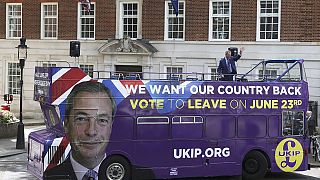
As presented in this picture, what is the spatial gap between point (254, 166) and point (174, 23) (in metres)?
15.3

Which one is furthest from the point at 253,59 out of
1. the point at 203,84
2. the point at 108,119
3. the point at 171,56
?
the point at 108,119

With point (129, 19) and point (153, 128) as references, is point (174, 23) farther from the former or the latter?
point (153, 128)

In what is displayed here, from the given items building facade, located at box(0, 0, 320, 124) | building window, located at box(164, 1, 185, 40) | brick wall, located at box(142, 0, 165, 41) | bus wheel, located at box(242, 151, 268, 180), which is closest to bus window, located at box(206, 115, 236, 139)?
bus wheel, located at box(242, 151, 268, 180)

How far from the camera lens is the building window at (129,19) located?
31.2 m

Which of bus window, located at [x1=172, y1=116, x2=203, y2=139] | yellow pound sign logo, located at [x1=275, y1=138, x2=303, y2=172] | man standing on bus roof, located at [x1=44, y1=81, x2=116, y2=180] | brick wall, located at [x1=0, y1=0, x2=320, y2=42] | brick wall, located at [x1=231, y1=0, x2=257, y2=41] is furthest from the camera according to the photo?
brick wall, located at [x1=231, y1=0, x2=257, y2=41]

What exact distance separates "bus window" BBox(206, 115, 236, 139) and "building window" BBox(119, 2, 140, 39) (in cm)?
1600

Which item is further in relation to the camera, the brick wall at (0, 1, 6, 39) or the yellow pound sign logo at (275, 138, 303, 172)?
the brick wall at (0, 1, 6, 39)

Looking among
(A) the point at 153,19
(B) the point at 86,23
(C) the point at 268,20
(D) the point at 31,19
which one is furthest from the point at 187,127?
(D) the point at 31,19

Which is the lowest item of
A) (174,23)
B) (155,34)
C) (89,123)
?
(89,123)

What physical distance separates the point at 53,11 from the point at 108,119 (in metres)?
19.4

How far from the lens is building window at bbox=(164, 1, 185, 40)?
30480 millimetres

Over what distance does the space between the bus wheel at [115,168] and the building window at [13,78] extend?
64.8ft

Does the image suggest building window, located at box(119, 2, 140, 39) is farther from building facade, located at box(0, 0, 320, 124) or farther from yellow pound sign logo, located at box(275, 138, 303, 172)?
yellow pound sign logo, located at box(275, 138, 303, 172)

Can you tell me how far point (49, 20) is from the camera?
108 feet
